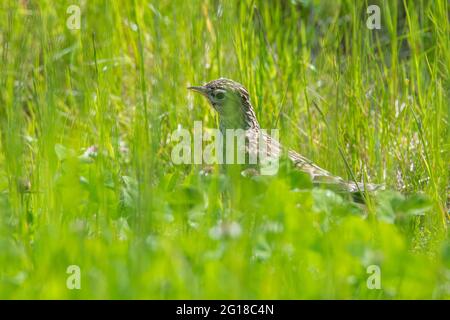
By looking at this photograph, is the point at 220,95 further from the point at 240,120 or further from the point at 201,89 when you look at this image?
the point at 240,120

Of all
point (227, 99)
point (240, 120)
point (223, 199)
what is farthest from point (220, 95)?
point (223, 199)

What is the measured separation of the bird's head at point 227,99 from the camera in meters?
5.62

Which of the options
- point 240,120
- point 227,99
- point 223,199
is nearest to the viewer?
point 223,199

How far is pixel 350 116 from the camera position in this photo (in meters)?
5.59

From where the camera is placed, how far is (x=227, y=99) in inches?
221

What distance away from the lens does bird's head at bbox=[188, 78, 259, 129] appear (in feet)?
18.4

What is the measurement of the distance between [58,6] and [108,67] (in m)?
1.29

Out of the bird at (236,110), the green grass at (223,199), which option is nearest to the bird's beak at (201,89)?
the bird at (236,110)

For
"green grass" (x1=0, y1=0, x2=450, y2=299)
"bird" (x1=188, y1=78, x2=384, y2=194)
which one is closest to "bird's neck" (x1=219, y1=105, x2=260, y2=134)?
"bird" (x1=188, y1=78, x2=384, y2=194)

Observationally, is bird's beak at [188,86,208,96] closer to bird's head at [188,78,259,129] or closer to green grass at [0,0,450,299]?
bird's head at [188,78,259,129]

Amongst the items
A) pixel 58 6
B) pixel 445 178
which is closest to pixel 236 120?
pixel 445 178

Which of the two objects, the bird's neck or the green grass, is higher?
the bird's neck

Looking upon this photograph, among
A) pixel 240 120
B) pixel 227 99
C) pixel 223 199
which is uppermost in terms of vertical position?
pixel 227 99

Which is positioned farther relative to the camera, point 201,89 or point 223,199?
point 201,89
